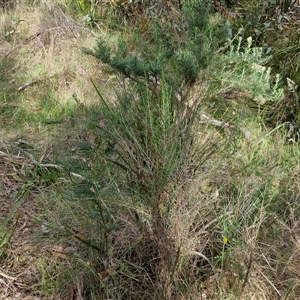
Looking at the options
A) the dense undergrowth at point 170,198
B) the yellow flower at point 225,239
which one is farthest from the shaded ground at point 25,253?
the yellow flower at point 225,239

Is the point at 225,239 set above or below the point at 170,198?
below

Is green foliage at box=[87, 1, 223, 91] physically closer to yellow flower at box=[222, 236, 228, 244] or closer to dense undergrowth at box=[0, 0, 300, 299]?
dense undergrowth at box=[0, 0, 300, 299]

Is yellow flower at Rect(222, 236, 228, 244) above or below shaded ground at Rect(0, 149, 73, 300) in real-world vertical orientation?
above

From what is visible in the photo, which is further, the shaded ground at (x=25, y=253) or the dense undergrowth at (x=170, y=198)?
the shaded ground at (x=25, y=253)

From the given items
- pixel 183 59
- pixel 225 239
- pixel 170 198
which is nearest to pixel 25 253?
pixel 170 198

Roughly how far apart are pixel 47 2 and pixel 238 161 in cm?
321

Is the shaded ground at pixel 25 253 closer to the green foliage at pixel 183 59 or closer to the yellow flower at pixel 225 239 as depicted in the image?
the yellow flower at pixel 225 239

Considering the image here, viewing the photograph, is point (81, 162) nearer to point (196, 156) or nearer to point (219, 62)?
point (196, 156)

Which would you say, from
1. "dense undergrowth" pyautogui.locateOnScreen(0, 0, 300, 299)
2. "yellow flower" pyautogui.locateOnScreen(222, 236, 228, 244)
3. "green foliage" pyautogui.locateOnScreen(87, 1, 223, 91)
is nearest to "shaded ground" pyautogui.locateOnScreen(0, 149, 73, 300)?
"dense undergrowth" pyautogui.locateOnScreen(0, 0, 300, 299)

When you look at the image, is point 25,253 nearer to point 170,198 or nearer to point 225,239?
point 170,198

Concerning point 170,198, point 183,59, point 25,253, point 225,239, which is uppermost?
point 183,59

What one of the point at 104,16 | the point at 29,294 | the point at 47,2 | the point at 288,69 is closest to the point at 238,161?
the point at 288,69

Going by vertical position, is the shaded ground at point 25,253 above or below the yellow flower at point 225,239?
below

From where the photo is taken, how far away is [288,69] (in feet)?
11.2
